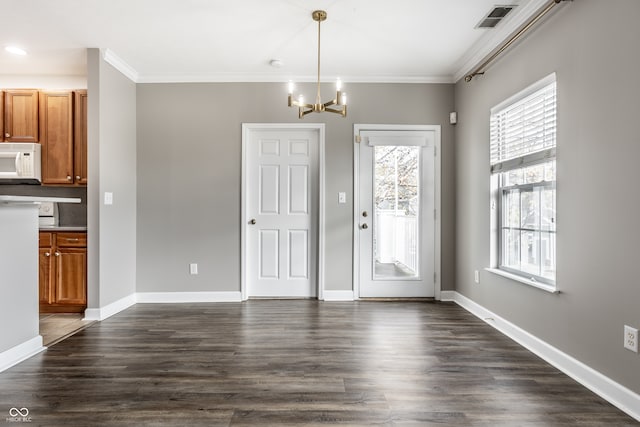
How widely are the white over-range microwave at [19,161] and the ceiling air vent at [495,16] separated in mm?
4575

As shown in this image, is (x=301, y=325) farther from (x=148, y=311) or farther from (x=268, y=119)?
(x=268, y=119)

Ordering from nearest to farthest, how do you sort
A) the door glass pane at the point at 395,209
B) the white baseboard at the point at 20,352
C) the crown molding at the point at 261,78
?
the white baseboard at the point at 20,352 < the crown molding at the point at 261,78 < the door glass pane at the point at 395,209

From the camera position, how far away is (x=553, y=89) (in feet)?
8.73

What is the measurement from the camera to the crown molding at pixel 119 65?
12.2 ft

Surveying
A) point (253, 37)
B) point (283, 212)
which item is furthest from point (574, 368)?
point (253, 37)

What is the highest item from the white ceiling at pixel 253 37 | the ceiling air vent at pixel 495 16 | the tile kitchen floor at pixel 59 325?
the white ceiling at pixel 253 37

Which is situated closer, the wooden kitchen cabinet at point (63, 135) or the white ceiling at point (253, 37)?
the white ceiling at point (253, 37)

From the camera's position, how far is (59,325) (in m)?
3.44

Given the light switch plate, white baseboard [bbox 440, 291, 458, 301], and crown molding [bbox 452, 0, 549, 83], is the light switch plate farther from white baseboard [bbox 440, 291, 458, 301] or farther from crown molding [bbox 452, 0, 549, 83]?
crown molding [bbox 452, 0, 549, 83]

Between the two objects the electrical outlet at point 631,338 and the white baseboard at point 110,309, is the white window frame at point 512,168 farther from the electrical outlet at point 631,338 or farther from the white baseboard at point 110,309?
the white baseboard at point 110,309

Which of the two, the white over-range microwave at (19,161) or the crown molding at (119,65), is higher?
the crown molding at (119,65)

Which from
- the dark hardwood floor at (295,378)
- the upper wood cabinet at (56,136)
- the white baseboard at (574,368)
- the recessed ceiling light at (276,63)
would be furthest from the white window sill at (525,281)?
the upper wood cabinet at (56,136)

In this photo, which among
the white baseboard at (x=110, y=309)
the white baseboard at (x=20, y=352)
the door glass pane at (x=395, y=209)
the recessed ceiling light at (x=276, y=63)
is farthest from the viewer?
the door glass pane at (x=395, y=209)

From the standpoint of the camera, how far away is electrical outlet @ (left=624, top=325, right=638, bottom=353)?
194cm
